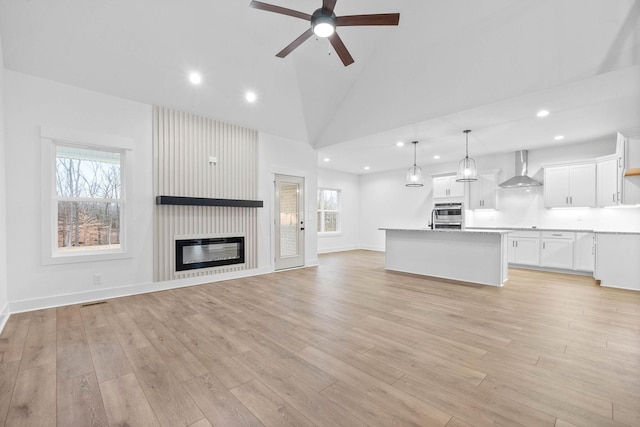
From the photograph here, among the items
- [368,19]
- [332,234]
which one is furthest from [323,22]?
[332,234]

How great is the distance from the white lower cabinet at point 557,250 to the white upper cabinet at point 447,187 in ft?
7.38

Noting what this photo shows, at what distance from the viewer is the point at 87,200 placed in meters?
3.98

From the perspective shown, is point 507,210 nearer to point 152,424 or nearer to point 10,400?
point 152,424

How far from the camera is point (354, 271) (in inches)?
241

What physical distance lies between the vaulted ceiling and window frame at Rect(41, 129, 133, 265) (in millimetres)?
745

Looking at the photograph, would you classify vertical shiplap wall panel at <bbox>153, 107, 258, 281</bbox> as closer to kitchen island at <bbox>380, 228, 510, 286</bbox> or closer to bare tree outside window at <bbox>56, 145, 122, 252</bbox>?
bare tree outside window at <bbox>56, 145, 122, 252</bbox>

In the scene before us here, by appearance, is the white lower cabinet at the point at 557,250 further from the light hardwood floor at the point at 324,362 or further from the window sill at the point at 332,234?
the window sill at the point at 332,234

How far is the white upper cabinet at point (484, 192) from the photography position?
736cm

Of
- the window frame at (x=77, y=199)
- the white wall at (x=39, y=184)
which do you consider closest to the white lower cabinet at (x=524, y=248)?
the white wall at (x=39, y=184)

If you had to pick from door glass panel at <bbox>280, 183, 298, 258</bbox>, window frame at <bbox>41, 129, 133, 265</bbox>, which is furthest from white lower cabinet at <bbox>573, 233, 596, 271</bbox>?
window frame at <bbox>41, 129, 133, 265</bbox>

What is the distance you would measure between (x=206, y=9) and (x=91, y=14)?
4.25 feet

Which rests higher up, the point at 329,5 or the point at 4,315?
the point at 329,5

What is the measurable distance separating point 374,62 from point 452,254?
3.83 metres

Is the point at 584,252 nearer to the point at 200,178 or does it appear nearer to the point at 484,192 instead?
the point at 484,192
